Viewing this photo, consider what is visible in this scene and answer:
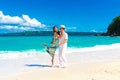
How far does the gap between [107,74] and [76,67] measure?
2106mm

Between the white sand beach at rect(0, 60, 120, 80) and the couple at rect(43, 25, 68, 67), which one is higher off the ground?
the couple at rect(43, 25, 68, 67)

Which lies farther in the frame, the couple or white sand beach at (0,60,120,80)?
the couple

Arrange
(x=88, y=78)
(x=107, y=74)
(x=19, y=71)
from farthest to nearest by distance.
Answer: (x=19, y=71) → (x=107, y=74) → (x=88, y=78)

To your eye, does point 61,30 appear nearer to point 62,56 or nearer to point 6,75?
point 62,56

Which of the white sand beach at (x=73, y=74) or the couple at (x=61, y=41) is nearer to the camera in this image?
the white sand beach at (x=73, y=74)

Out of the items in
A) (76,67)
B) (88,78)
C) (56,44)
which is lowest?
(88,78)

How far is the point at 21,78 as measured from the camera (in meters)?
9.77

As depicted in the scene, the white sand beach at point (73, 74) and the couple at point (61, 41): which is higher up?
the couple at point (61, 41)

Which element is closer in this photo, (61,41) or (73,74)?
(73,74)

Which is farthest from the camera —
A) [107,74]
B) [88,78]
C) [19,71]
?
[19,71]

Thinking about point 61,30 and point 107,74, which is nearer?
point 107,74

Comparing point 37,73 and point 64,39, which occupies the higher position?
Result: point 64,39

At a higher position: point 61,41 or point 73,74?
point 61,41

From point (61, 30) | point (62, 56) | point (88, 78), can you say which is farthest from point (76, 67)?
point (88, 78)
